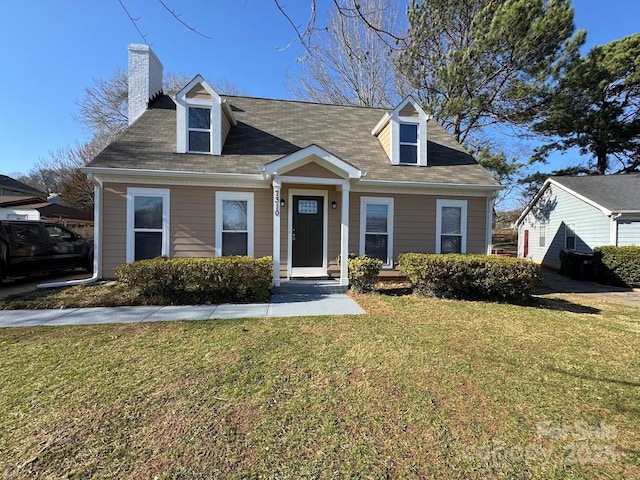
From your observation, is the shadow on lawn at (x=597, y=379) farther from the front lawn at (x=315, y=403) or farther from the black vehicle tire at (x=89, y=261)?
the black vehicle tire at (x=89, y=261)

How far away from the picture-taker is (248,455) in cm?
212

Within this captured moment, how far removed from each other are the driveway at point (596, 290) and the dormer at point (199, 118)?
10.8 metres

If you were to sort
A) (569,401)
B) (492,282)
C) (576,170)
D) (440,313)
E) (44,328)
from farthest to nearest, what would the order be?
1. (576,170)
2. (492,282)
3. (440,313)
4. (44,328)
5. (569,401)

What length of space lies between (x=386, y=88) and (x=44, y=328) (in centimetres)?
1798

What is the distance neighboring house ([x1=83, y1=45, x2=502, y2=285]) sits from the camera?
7566mm

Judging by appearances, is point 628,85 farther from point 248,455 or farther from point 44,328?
point 44,328

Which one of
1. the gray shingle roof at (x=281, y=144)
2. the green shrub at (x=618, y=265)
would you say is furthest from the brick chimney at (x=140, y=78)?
the green shrub at (x=618, y=265)

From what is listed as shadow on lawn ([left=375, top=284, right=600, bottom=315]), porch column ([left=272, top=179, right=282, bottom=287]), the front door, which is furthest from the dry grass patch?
shadow on lawn ([left=375, top=284, right=600, bottom=315])

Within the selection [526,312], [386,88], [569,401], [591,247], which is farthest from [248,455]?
[386,88]

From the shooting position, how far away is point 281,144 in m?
9.23

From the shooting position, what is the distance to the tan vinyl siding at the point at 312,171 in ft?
24.2

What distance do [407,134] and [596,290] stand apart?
784 cm

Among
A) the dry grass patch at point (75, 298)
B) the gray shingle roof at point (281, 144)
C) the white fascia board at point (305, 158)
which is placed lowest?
the dry grass patch at point (75, 298)

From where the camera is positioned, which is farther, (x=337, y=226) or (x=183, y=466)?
(x=337, y=226)
